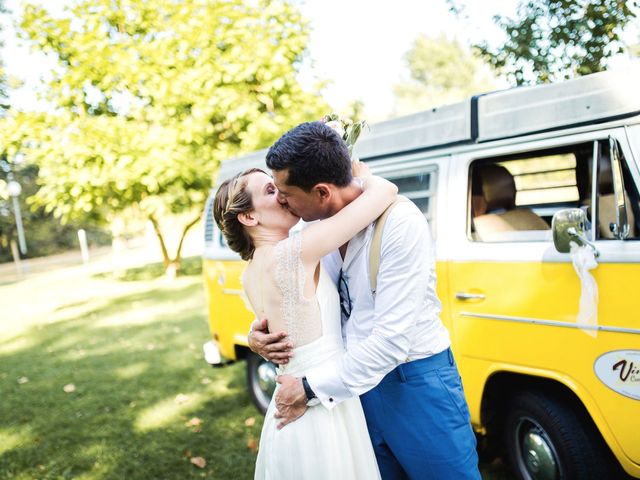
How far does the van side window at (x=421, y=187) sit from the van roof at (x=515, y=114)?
0.54 feet

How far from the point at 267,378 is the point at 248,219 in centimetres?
285

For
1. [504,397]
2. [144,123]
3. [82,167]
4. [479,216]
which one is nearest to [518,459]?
[504,397]

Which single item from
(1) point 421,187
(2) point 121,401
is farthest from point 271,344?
(2) point 121,401

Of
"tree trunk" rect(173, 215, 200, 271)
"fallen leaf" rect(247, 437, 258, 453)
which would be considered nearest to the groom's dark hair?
"fallen leaf" rect(247, 437, 258, 453)

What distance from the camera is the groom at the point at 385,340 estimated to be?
5.35 ft

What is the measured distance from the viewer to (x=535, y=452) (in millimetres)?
2840

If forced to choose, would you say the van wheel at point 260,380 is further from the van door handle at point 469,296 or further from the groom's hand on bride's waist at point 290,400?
the groom's hand on bride's waist at point 290,400

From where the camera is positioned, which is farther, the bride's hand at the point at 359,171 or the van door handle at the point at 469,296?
the van door handle at the point at 469,296

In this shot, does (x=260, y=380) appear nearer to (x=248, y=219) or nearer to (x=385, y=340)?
(x=248, y=219)

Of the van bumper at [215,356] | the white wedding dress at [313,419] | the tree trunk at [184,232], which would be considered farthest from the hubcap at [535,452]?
the tree trunk at [184,232]

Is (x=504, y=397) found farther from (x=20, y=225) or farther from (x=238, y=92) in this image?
(x=20, y=225)

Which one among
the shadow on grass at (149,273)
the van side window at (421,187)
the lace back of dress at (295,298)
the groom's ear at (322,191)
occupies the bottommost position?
the shadow on grass at (149,273)

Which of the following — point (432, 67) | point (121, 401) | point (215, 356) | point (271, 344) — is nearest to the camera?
point (271, 344)

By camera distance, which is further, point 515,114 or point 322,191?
point 515,114
